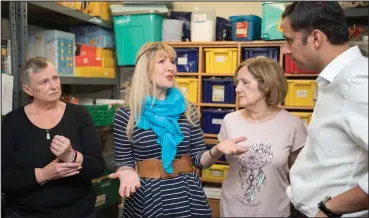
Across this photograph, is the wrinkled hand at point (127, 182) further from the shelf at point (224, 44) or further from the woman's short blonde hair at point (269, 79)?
the shelf at point (224, 44)

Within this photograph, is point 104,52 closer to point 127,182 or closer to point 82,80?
point 82,80

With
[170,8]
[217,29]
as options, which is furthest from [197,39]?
[170,8]

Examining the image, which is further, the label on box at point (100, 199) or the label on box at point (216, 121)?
the label on box at point (216, 121)

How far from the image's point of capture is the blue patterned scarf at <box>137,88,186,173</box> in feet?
4.95

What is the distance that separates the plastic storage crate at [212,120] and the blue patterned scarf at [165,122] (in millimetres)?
1582

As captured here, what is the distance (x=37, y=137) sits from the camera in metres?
1.68

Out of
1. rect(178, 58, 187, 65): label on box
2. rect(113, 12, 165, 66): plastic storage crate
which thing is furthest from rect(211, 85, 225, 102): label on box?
rect(113, 12, 165, 66): plastic storage crate

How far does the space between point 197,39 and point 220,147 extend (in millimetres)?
1950

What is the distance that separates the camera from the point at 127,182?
4.53ft

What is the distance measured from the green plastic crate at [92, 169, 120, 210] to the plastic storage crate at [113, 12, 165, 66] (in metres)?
1.07

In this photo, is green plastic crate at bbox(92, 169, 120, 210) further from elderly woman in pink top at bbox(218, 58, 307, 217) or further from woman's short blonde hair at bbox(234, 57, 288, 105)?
woman's short blonde hair at bbox(234, 57, 288, 105)

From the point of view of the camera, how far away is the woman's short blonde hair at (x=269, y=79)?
5.40ft

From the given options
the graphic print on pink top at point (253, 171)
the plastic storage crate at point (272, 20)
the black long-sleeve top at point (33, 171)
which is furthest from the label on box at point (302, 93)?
the black long-sleeve top at point (33, 171)

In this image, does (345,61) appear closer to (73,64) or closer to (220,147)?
(220,147)
